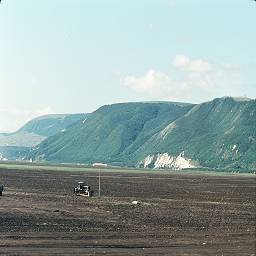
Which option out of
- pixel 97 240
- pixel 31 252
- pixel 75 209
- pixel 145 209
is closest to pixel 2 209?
pixel 75 209

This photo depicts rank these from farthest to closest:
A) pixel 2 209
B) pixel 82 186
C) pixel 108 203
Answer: pixel 82 186 → pixel 108 203 → pixel 2 209

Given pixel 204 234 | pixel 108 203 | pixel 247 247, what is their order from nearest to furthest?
pixel 247 247 → pixel 204 234 → pixel 108 203

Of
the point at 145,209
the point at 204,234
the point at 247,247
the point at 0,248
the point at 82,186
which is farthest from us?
the point at 82,186

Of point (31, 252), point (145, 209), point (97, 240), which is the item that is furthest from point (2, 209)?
point (31, 252)

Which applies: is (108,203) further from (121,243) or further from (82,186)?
(121,243)

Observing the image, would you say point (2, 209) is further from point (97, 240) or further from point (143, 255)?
point (143, 255)

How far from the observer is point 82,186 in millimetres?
76938

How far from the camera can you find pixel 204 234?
36438 mm

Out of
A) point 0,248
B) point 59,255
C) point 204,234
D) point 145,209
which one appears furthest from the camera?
point 145,209

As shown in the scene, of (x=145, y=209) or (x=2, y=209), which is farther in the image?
(x=145, y=209)

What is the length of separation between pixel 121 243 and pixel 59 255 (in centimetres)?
540

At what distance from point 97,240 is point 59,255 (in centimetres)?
597

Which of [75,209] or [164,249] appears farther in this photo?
[75,209]

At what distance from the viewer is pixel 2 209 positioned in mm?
50375
